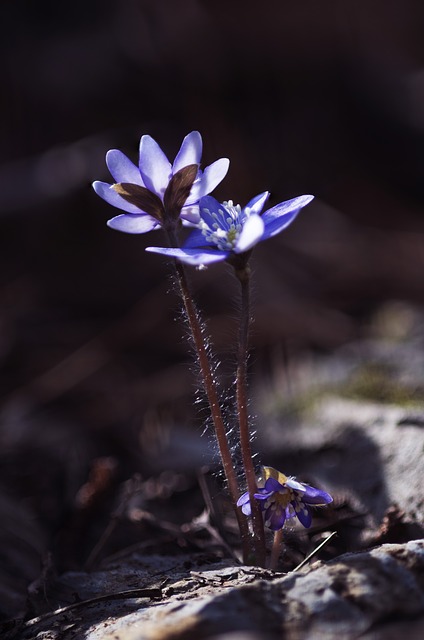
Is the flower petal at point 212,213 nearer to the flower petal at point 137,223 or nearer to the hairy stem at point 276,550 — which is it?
the flower petal at point 137,223

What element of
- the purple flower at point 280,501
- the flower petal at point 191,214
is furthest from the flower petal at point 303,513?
the flower petal at point 191,214

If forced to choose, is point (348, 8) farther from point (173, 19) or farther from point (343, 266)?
point (343, 266)

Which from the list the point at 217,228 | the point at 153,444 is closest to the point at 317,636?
the point at 217,228

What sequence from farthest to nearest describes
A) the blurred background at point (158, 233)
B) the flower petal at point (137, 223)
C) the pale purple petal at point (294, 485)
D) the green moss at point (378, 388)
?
the blurred background at point (158, 233) → the green moss at point (378, 388) → the flower petal at point (137, 223) → the pale purple petal at point (294, 485)

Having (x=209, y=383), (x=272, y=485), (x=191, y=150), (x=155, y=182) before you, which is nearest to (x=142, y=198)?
(x=155, y=182)

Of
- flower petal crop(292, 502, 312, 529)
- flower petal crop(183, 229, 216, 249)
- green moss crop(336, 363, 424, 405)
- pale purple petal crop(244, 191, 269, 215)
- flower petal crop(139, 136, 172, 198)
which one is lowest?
green moss crop(336, 363, 424, 405)

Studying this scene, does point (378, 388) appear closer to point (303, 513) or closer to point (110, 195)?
point (303, 513)

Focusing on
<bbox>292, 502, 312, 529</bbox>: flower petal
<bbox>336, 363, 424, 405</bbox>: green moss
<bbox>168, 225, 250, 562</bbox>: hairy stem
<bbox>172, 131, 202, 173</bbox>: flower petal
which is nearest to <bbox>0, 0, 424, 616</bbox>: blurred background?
<bbox>336, 363, 424, 405</bbox>: green moss

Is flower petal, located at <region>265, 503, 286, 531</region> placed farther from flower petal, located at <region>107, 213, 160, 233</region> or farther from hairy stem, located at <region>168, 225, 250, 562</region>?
flower petal, located at <region>107, 213, 160, 233</region>
